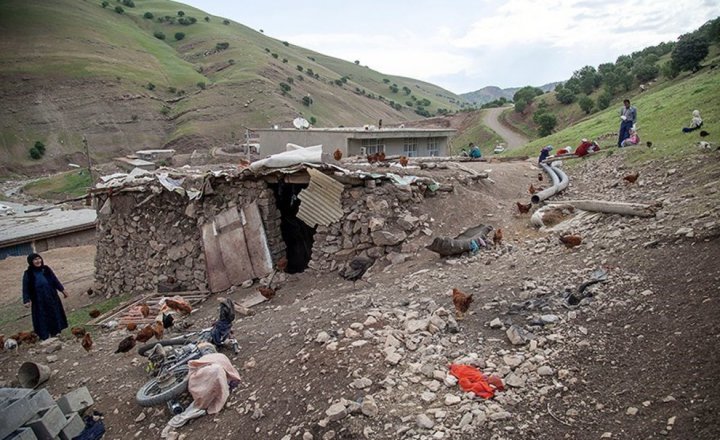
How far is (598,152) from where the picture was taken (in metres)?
14.4

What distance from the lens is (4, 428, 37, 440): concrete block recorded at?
173 inches

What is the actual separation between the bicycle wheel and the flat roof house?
1378 centimetres

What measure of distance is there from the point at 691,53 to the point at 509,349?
31.4 metres

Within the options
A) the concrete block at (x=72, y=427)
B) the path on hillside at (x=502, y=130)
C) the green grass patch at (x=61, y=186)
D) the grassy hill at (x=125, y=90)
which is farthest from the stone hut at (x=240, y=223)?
the grassy hill at (x=125, y=90)

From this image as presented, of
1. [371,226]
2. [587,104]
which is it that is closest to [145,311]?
[371,226]

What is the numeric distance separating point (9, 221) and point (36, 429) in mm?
25077

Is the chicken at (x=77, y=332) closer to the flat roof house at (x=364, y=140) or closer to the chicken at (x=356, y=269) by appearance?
the chicken at (x=356, y=269)

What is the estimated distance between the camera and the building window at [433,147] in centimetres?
2247

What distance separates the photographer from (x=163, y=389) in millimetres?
5328

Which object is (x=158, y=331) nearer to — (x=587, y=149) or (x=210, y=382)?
(x=210, y=382)

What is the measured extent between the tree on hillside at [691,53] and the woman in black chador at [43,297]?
1329 inches

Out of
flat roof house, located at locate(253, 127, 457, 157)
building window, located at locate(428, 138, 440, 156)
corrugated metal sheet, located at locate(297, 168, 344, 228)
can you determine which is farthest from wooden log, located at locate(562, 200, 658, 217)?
building window, located at locate(428, 138, 440, 156)

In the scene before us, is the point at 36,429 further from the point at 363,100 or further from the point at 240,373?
the point at 363,100

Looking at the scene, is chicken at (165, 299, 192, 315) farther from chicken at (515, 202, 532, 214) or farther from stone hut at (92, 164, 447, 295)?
chicken at (515, 202, 532, 214)
